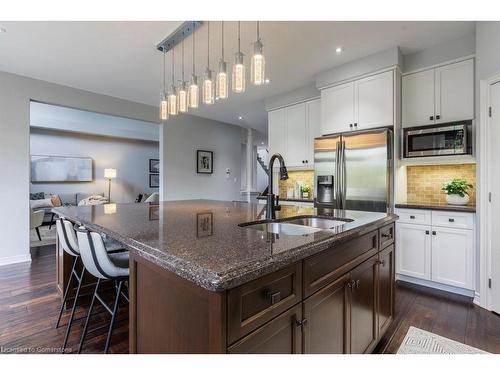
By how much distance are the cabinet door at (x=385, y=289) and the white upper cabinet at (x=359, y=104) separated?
1.84m

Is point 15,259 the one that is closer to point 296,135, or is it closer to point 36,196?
point 36,196

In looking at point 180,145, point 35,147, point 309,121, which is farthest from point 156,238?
point 35,147

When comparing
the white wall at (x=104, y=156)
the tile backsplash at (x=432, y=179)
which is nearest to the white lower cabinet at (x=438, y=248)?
the tile backsplash at (x=432, y=179)

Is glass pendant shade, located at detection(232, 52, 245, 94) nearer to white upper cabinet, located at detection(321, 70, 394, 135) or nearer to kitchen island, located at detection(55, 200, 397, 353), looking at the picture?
kitchen island, located at detection(55, 200, 397, 353)

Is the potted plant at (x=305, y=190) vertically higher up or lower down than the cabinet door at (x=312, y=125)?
lower down

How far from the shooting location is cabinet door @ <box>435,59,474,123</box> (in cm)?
273

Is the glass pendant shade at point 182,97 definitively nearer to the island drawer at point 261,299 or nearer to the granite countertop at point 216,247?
the granite countertop at point 216,247

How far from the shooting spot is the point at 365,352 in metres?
1.51

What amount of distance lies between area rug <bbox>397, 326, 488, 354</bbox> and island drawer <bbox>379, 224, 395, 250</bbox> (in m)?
0.71

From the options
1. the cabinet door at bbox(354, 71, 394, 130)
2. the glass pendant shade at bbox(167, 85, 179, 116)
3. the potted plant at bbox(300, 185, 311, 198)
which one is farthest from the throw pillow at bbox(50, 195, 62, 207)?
the cabinet door at bbox(354, 71, 394, 130)

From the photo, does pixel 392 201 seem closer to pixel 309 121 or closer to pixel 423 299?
pixel 423 299

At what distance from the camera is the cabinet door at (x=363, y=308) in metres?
1.38

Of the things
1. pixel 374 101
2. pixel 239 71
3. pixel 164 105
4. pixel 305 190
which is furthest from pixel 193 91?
pixel 305 190

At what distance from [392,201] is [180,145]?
4.30 meters
